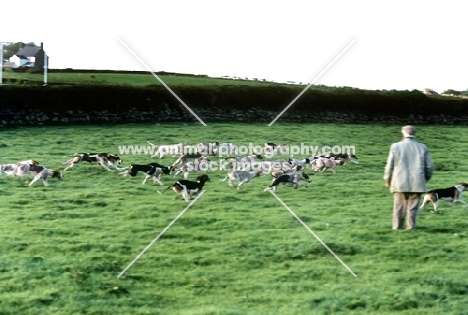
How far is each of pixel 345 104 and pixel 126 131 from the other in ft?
58.5

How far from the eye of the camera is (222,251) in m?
12.7

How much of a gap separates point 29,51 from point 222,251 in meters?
45.2

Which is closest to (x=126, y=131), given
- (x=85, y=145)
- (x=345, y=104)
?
(x=85, y=145)

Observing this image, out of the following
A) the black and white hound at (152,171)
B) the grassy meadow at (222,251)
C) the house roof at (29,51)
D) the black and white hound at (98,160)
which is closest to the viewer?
the grassy meadow at (222,251)

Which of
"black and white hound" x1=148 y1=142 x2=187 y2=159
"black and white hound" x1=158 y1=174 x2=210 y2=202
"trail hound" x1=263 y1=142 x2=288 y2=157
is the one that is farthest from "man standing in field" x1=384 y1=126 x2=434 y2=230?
"black and white hound" x1=148 y1=142 x2=187 y2=159

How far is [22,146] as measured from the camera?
96.3 ft

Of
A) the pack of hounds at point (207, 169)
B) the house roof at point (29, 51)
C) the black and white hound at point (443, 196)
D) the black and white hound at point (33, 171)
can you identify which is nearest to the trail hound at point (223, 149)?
the pack of hounds at point (207, 169)

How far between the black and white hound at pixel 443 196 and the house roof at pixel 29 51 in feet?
138

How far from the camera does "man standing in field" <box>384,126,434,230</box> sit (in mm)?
13867

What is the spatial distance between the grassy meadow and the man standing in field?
0.64m

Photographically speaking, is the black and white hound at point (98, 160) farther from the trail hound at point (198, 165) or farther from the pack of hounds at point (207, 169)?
the trail hound at point (198, 165)

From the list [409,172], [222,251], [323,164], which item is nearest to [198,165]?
[323,164]

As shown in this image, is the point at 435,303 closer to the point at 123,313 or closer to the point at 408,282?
the point at 408,282

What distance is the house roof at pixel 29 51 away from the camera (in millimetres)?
52888
